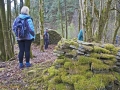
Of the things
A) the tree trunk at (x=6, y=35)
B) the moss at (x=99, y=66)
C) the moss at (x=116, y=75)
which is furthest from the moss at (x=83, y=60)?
the tree trunk at (x=6, y=35)

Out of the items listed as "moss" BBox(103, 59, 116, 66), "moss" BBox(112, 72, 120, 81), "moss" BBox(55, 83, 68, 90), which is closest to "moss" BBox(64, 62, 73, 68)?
"moss" BBox(55, 83, 68, 90)

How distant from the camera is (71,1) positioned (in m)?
38.7

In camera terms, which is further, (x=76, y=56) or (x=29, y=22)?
(x=29, y=22)

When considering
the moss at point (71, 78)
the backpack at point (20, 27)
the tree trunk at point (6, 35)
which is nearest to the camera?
the moss at point (71, 78)

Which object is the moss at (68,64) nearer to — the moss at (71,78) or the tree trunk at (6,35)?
the moss at (71,78)

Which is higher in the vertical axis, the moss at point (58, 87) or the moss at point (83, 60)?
the moss at point (83, 60)

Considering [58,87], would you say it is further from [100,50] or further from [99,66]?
[100,50]

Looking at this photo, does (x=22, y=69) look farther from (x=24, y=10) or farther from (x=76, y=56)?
(x=76, y=56)

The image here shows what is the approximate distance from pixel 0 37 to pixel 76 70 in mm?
5556

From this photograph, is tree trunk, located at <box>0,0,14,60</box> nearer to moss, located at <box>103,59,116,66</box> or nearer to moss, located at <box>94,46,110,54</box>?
moss, located at <box>94,46,110,54</box>

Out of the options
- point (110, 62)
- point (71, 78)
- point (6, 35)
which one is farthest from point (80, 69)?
point (6, 35)

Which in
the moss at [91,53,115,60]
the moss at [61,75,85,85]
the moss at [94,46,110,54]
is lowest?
the moss at [61,75,85,85]

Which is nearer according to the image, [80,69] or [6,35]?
[80,69]

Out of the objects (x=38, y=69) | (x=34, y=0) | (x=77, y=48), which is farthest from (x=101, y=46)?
(x=34, y=0)
